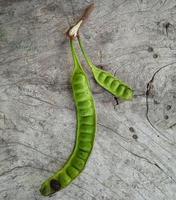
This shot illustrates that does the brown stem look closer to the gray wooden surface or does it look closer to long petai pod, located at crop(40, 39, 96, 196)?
the gray wooden surface

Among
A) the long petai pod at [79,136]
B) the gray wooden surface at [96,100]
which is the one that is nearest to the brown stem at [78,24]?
the gray wooden surface at [96,100]

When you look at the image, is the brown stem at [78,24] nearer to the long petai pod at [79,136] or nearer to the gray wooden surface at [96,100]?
the gray wooden surface at [96,100]

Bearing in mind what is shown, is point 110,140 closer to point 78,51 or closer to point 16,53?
point 78,51

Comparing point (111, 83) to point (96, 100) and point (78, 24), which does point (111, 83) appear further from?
point (78, 24)

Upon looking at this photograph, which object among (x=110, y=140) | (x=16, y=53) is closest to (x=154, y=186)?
(x=110, y=140)

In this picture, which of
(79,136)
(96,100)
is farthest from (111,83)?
(79,136)
